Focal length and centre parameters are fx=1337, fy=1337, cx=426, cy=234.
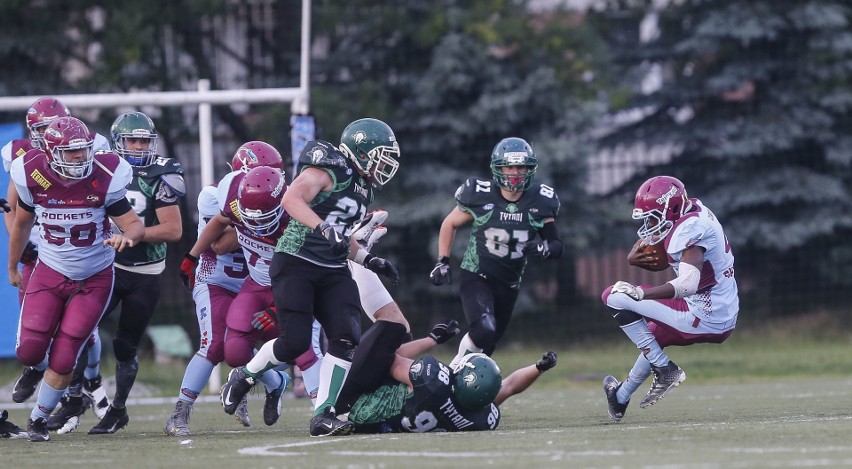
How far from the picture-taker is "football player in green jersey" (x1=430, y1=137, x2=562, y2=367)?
946 cm

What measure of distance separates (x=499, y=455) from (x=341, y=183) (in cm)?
236

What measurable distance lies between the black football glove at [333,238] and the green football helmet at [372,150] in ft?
1.86

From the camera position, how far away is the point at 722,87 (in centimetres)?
1722

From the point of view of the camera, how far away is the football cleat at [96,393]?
913 centimetres

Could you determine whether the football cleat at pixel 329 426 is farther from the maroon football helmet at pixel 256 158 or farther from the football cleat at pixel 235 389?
the maroon football helmet at pixel 256 158

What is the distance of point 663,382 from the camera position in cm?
793

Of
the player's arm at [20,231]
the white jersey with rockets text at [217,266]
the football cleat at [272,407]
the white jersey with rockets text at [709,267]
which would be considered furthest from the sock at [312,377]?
the white jersey with rockets text at [709,267]

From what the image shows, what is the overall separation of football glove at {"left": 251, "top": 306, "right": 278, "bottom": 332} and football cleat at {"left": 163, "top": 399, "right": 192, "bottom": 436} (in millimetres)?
623

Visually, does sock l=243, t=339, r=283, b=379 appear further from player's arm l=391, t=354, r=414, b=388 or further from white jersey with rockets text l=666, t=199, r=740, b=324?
white jersey with rockets text l=666, t=199, r=740, b=324

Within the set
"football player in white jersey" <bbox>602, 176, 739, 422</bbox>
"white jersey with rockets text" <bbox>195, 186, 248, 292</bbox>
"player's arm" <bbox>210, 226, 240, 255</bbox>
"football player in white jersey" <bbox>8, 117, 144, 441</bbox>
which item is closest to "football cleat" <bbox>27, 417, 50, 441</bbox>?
"football player in white jersey" <bbox>8, 117, 144, 441</bbox>

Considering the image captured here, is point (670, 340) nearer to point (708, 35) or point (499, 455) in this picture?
point (499, 455)

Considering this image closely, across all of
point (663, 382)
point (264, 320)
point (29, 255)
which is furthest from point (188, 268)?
point (663, 382)

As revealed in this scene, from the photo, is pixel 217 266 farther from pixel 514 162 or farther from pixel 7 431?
pixel 514 162

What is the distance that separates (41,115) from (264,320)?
6.38 feet
